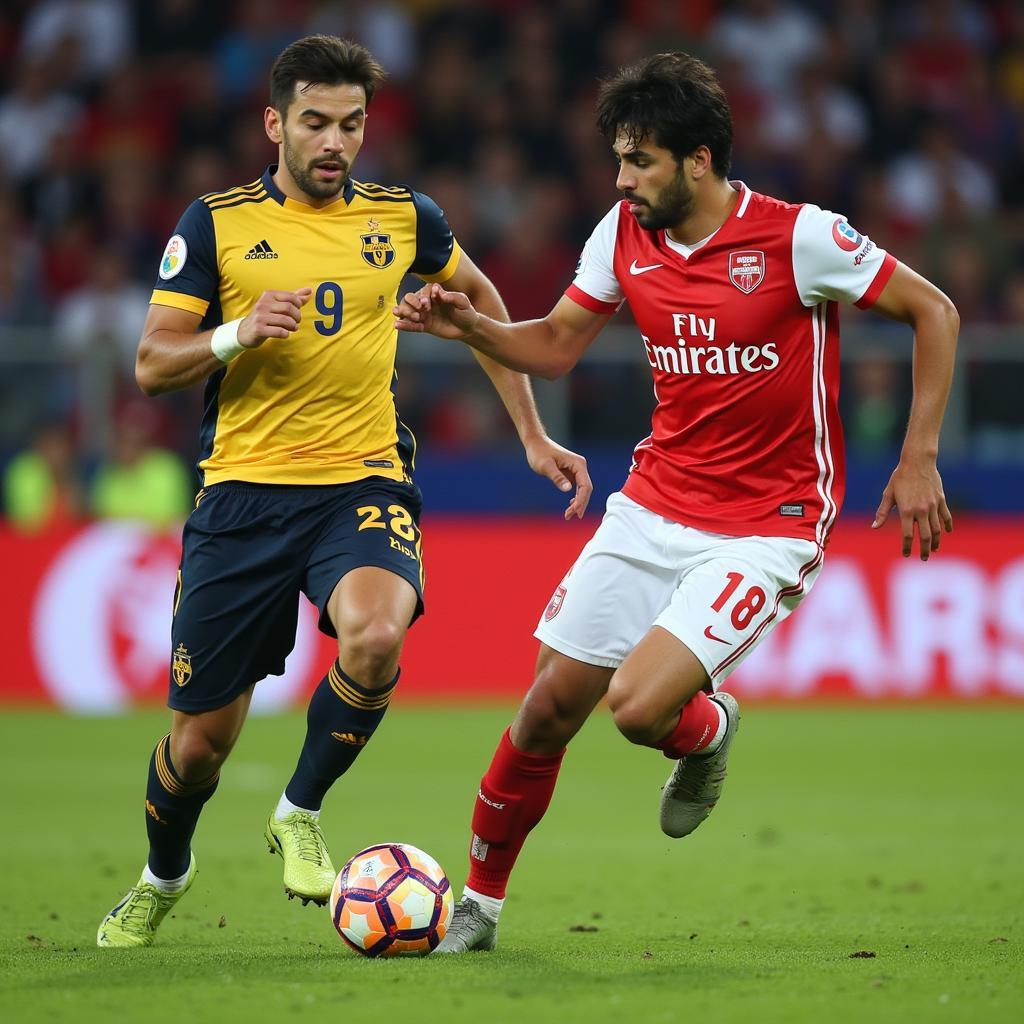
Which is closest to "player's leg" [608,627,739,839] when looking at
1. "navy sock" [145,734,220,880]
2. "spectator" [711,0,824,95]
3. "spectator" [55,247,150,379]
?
"navy sock" [145,734,220,880]

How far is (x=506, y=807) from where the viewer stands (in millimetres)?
5742

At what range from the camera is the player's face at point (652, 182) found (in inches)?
222

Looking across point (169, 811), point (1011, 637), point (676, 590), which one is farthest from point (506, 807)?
point (1011, 637)

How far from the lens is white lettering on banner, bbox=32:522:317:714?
12562mm

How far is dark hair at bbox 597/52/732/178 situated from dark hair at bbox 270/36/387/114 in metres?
0.79

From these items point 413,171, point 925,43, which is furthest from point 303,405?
point 925,43

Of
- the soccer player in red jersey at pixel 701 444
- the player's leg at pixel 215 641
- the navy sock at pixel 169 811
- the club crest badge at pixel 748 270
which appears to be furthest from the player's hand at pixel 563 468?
the navy sock at pixel 169 811

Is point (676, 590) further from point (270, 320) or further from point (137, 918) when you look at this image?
point (137, 918)

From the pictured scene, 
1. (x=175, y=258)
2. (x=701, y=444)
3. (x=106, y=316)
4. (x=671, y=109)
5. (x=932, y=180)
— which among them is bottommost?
(x=701, y=444)

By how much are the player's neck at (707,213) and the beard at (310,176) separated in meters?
1.09

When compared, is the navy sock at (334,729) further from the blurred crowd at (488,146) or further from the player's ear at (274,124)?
the blurred crowd at (488,146)

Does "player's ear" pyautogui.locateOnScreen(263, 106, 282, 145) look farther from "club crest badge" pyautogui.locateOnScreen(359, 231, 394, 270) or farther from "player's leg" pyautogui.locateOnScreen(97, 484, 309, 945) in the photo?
"player's leg" pyautogui.locateOnScreen(97, 484, 309, 945)

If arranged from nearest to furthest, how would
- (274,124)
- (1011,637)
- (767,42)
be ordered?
1. (274,124)
2. (1011,637)
3. (767,42)

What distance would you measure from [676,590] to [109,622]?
765cm
